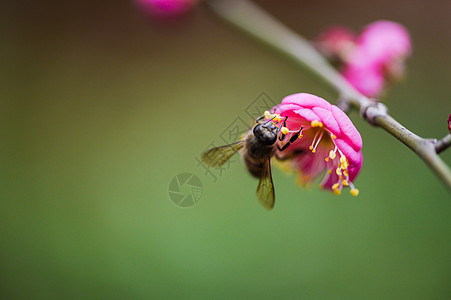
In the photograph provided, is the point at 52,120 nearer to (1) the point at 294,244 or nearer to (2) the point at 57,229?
(2) the point at 57,229

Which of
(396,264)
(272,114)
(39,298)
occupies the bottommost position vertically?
(396,264)

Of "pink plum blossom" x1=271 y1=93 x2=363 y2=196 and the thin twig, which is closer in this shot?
the thin twig

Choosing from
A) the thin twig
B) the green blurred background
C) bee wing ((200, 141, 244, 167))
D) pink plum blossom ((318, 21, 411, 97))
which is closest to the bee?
bee wing ((200, 141, 244, 167))

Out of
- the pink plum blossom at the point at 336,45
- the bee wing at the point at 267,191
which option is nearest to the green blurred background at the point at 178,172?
the pink plum blossom at the point at 336,45

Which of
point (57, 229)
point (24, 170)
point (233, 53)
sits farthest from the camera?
point (233, 53)

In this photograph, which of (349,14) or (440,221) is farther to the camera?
(349,14)

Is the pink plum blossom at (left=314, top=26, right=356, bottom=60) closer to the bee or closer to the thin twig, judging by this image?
the thin twig

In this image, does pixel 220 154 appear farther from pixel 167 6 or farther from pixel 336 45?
pixel 167 6

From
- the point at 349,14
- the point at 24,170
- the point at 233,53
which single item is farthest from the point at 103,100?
the point at 349,14
